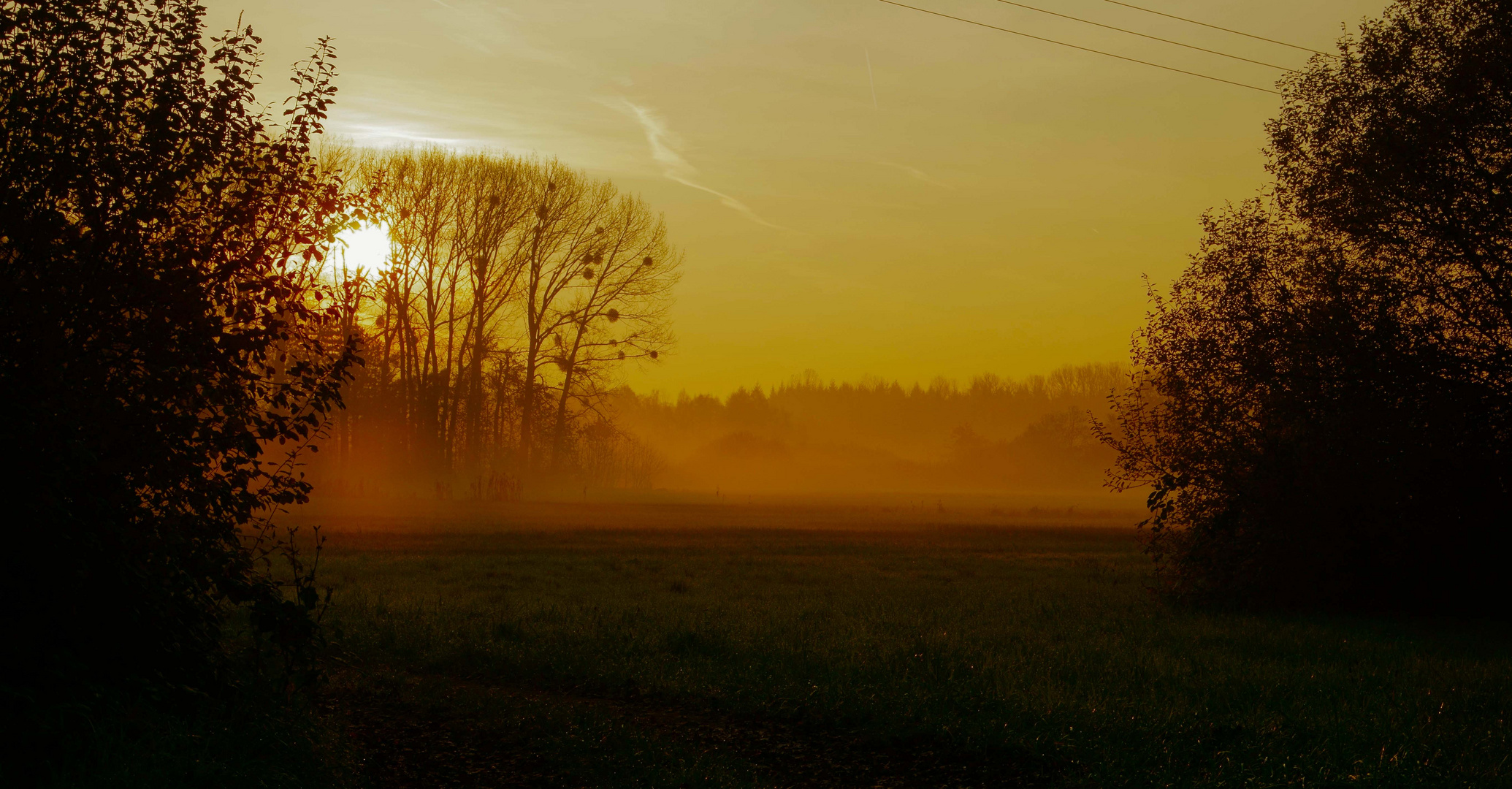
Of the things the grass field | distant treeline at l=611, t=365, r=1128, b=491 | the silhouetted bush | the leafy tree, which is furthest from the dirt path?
distant treeline at l=611, t=365, r=1128, b=491

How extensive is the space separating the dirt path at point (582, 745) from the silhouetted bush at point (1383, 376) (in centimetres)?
1314

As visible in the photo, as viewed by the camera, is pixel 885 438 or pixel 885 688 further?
pixel 885 438

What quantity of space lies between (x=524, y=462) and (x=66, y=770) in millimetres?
58321

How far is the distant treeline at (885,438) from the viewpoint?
134m

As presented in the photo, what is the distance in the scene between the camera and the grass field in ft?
26.5

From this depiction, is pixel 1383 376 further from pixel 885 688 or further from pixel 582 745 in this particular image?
pixel 582 745

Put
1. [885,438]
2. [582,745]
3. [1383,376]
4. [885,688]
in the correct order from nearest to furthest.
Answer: [582,745]
[885,688]
[1383,376]
[885,438]

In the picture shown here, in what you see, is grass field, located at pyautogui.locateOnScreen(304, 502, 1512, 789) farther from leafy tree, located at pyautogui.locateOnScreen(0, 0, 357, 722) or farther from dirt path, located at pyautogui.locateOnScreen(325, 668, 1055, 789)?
leafy tree, located at pyautogui.locateOnScreen(0, 0, 357, 722)

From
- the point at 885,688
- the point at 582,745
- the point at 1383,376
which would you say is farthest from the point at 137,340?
the point at 1383,376

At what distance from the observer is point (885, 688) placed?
10375 mm

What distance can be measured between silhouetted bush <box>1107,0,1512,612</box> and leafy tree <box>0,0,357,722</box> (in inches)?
675

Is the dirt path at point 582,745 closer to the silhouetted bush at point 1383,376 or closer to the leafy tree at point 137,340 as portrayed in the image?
the leafy tree at point 137,340

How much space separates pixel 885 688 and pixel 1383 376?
45.1 feet

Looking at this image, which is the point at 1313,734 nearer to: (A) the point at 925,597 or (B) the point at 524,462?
(A) the point at 925,597
